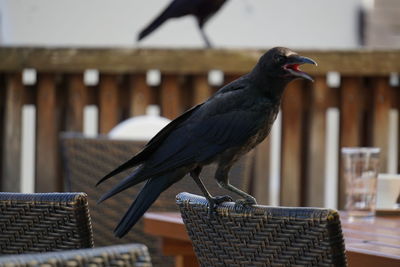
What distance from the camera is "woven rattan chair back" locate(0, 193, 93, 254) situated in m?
1.61

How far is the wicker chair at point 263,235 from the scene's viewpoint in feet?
4.87

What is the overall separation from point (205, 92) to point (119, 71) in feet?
1.37

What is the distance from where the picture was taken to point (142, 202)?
72.3 inches

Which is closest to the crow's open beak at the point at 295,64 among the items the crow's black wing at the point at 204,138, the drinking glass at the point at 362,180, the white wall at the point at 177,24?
the crow's black wing at the point at 204,138

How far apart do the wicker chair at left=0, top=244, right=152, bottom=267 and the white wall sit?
4.44 metres

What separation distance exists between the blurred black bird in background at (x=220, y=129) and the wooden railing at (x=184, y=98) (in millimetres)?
2393

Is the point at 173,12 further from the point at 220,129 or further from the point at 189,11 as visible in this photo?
the point at 220,129

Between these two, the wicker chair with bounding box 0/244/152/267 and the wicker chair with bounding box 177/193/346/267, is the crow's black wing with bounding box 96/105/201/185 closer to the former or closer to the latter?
the wicker chair with bounding box 177/193/346/267

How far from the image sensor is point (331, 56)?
4.38 m

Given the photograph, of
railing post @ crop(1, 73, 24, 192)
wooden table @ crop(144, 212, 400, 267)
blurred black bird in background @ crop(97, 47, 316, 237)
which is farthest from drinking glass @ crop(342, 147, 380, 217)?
railing post @ crop(1, 73, 24, 192)

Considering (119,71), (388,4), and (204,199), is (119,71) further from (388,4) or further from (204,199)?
(204,199)

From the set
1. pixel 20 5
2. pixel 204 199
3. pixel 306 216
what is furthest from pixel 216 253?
pixel 20 5

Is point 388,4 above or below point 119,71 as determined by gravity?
above

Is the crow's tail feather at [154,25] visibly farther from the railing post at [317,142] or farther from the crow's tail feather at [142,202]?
the crow's tail feather at [142,202]
